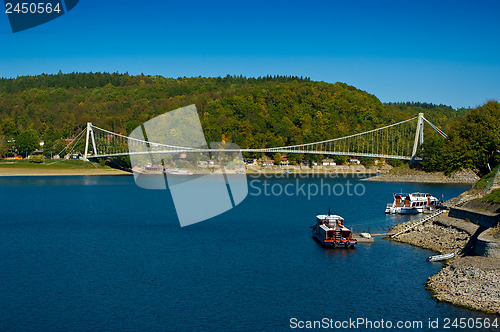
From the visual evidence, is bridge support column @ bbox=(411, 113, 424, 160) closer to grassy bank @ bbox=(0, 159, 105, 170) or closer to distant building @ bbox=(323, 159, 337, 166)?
distant building @ bbox=(323, 159, 337, 166)

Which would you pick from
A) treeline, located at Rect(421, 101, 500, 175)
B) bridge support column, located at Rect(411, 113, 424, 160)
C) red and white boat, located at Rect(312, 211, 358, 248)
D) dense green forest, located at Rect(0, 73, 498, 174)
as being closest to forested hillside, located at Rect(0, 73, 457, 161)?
dense green forest, located at Rect(0, 73, 498, 174)

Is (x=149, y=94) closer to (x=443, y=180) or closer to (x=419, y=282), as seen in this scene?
(x=443, y=180)

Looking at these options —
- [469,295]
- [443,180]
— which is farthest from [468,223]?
[443,180]

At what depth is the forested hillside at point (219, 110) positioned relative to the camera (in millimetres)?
78938

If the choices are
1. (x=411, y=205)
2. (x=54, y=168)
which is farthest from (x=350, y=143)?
(x=411, y=205)

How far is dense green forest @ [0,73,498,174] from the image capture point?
78.0 m

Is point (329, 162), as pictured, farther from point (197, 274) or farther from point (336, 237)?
point (197, 274)

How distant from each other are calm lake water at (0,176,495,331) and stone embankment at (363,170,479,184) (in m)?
28.2

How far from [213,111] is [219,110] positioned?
1088mm

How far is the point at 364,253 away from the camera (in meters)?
20.6

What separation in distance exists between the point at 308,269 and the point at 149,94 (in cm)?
8484

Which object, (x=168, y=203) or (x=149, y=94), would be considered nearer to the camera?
(x=168, y=203)

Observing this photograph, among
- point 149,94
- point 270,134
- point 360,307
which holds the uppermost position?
point 149,94

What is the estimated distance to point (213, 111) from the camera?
8588 cm
